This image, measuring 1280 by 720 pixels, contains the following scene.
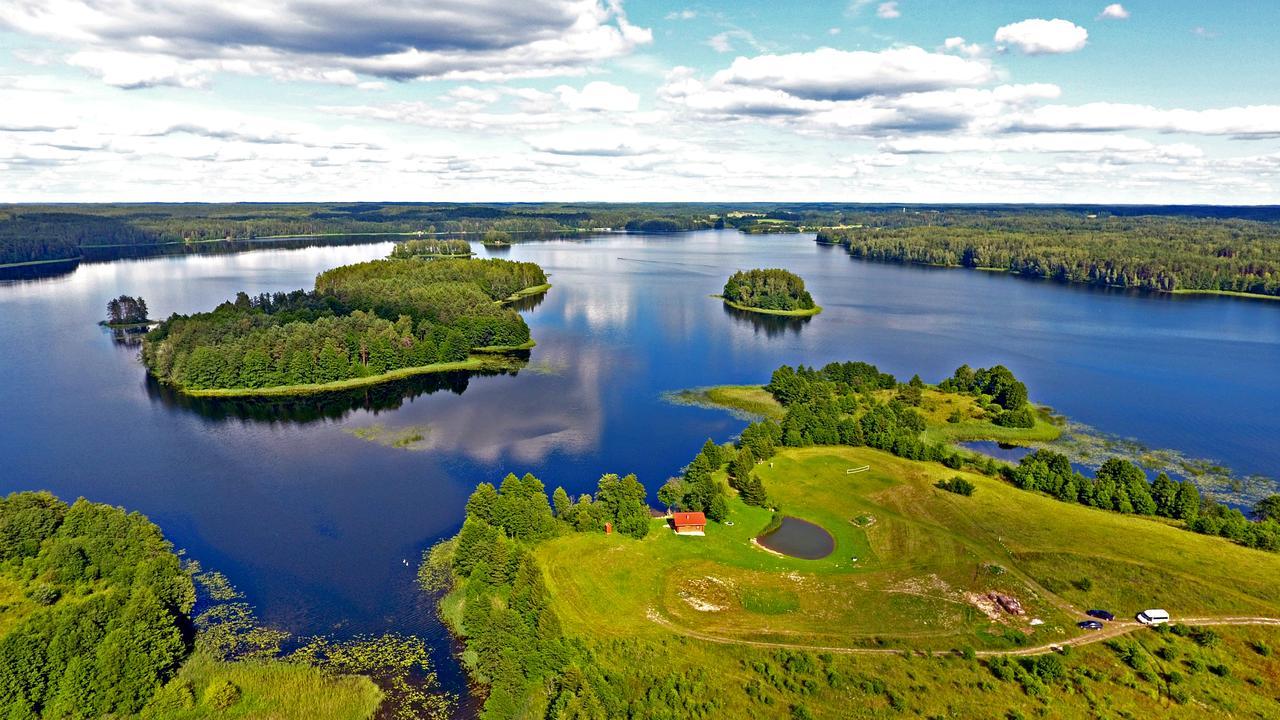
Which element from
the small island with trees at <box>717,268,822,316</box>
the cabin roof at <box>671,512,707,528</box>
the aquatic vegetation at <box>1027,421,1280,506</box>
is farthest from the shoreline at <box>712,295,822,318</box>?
the cabin roof at <box>671,512,707,528</box>

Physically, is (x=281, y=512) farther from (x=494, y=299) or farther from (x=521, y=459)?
(x=494, y=299)

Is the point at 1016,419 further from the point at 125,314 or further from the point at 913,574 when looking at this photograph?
the point at 125,314

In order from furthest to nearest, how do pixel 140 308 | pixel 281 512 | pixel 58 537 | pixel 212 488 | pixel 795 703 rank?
pixel 140 308, pixel 212 488, pixel 281 512, pixel 58 537, pixel 795 703

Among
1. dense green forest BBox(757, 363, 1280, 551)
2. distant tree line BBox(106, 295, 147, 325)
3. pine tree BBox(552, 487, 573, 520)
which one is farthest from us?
distant tree line BBox(106, 295, 147, 325)

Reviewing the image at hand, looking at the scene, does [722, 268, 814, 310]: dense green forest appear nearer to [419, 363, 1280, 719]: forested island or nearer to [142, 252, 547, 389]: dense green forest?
[142, 252, 547, 389]: dense green forest

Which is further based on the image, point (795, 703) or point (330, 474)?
point (330, 474)

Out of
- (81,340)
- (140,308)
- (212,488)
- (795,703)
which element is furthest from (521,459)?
(140,308)

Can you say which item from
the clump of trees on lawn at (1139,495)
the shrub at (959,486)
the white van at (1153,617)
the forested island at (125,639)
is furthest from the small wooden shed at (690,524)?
the clump of trees on lawn at (1139,495)
